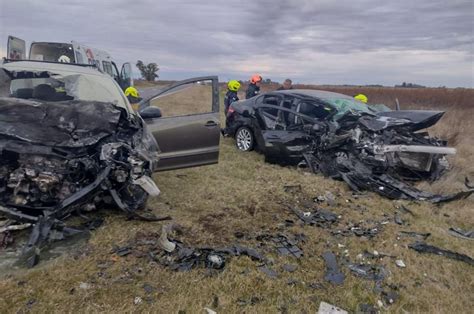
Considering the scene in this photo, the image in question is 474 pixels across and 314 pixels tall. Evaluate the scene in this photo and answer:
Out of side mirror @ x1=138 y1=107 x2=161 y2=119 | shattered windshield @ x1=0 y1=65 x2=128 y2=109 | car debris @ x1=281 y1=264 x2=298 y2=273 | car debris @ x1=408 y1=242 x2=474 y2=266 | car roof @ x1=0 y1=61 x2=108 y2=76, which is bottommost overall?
car debris @ x1=281 y1=264 x2=298 y2=273

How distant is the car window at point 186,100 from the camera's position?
5145mm

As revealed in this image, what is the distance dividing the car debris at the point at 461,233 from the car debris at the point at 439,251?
2.20 ft

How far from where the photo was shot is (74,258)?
A: 323cm

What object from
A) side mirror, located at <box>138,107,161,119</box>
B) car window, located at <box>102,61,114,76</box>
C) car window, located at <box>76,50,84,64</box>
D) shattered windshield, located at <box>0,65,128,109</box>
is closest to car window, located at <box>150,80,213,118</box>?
side mirror, located at <box>138,107,161,119</box>

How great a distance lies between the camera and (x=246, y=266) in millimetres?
3271

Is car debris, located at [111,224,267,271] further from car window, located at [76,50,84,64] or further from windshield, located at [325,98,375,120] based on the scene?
car window, located at [76,50,84,64]

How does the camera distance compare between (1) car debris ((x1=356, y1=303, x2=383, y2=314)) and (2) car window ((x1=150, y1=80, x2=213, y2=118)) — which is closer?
(1) car debris ((x1=356, y1=303, x2=383, y2=314))

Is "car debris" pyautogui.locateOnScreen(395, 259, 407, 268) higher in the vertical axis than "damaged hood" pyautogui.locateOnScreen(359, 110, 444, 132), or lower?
lower

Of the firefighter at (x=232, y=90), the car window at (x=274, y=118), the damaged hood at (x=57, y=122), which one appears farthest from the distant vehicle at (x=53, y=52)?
the damaged hood at (x=57, y=122)

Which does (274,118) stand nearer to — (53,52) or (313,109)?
(313,109)

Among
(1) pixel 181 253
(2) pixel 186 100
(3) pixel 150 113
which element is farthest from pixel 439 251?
(2) pixel 186 100

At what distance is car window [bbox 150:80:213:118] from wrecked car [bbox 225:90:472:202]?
6.90 feet

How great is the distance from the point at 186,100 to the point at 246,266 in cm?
292

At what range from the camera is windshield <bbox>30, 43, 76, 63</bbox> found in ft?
35.8
